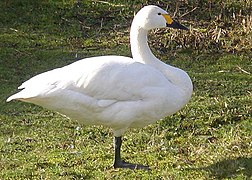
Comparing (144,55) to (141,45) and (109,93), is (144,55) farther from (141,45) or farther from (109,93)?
(109,93)

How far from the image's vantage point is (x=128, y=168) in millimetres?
6375

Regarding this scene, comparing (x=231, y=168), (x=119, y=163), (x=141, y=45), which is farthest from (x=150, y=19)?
(x=231, y=168)

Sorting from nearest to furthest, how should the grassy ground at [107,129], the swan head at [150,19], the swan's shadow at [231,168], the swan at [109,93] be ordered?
the swan's shadow at [231,168] < the swan at [109,93] < the grassy ground at [107,129] < the swan head at [150,19]

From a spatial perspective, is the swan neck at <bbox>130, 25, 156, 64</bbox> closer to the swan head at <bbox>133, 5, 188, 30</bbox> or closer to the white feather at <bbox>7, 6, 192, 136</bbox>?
the swan head at <bbox>133, 5, 188, 30</bbox>

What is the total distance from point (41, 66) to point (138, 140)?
15.7 feet

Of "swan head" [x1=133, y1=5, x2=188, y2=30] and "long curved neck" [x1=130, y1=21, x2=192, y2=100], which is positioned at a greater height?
"swan head" [x1=133, y1=5, x2=188, y2=30]

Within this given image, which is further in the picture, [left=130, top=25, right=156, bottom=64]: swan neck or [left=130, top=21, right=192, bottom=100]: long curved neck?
[left=130, top=25, right=156, bottom=64]: swan neck

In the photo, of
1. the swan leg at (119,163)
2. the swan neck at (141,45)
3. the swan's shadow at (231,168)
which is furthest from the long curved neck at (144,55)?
the swan's shadow at (231,168)

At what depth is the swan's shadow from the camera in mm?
5852

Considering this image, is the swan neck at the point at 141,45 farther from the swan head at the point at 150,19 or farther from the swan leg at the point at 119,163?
the swan leg at the point at 119,163

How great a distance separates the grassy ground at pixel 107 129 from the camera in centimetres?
634

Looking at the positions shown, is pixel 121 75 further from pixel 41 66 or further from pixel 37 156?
pixel 41 66

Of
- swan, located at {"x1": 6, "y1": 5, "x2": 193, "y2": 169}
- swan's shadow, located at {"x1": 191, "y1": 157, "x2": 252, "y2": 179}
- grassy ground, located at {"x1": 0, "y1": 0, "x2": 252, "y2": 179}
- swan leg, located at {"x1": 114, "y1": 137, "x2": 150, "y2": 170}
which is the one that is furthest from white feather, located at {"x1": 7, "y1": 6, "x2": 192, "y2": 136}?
swan's shadow, located at {"x1": 191, "y1": 157, "x2": 252, "y2": 179}

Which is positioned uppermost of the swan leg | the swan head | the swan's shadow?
the swan head
